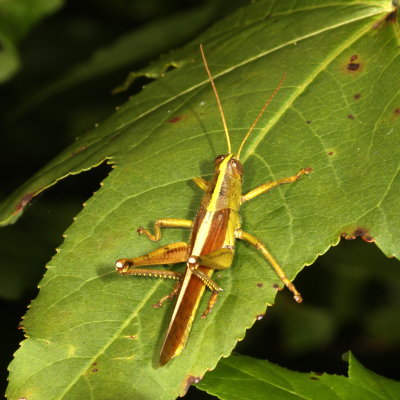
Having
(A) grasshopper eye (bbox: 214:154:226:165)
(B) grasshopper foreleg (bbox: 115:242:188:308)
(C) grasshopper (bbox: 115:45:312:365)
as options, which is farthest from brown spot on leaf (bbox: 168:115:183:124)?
(B) grasshopper foreleg (bbox: 115:242:188:308)

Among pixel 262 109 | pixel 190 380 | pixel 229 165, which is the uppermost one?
pixel 262 109

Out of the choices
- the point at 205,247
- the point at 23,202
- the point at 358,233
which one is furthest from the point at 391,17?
the point at 23,202

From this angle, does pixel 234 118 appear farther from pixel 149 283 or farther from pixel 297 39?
pixel 149 283

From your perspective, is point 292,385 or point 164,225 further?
point 164,225

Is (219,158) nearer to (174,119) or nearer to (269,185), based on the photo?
(269,185)

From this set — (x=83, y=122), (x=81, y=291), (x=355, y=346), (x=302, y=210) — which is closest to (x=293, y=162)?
(x=302, y=210)

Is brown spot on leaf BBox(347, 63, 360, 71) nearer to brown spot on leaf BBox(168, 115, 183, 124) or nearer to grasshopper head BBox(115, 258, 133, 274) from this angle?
brown spot on leaf BBox(168, 115, 183, 124)

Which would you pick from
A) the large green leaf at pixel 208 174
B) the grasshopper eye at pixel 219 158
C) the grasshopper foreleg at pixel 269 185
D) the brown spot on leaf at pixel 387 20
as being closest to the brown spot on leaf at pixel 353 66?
the large green leaf at pixel 208 174
